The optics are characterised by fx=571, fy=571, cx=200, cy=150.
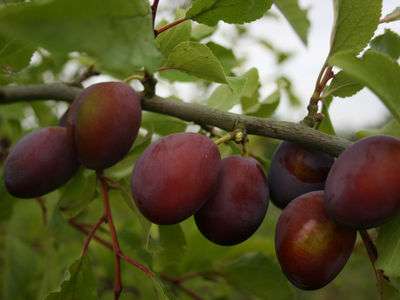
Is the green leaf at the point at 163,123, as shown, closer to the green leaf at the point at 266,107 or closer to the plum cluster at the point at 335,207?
the green leaf at the point at 266,107

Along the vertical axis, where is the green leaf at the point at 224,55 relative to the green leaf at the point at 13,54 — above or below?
below

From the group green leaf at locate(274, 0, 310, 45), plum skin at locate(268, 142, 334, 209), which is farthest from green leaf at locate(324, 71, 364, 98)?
green leaf at locate(274, 0, 310, 45)

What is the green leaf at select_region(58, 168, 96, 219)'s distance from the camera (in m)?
1.31

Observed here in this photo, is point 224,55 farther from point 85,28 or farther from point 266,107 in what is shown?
point 85,28

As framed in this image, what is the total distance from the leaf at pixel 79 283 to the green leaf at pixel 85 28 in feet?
1.79

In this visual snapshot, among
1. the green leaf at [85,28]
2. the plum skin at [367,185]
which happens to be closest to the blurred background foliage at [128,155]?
the green leaf at [85,28]

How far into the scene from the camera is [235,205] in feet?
3.35

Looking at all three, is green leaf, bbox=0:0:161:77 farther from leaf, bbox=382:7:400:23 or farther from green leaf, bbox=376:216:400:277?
leaf, bbox=382:7:400:23

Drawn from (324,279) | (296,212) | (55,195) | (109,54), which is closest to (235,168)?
(296,212)

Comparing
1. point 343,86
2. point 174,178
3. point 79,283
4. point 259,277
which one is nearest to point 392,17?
point 343,86

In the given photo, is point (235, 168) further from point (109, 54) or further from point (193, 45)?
point (109, 54)

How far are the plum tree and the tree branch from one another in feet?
0.24

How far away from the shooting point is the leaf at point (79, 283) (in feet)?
3.80

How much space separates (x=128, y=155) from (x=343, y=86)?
523 mm
